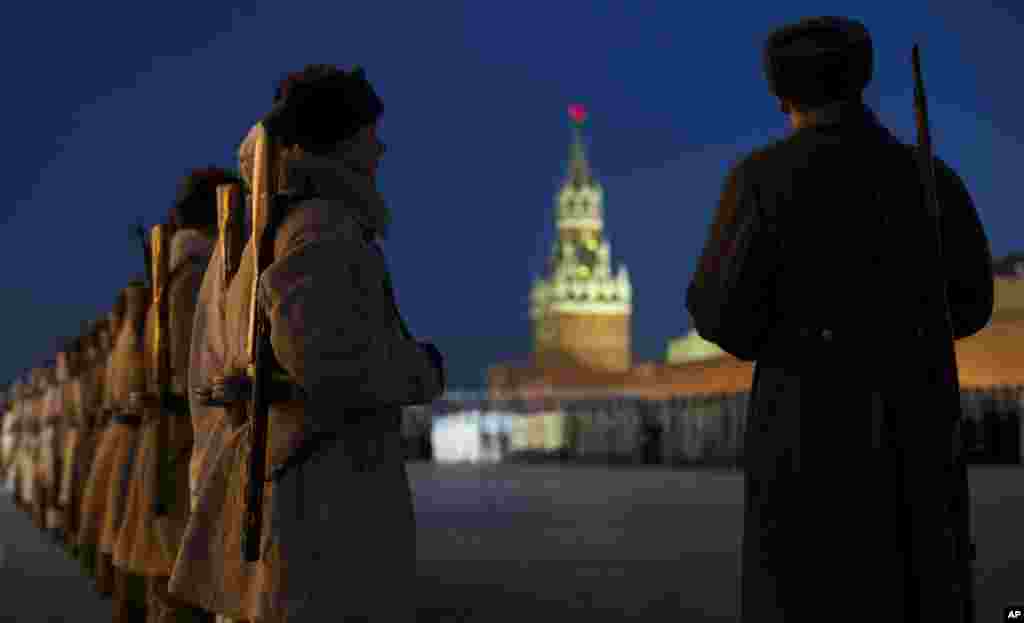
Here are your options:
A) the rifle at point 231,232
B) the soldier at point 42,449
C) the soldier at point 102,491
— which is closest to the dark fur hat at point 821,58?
the rifle at point 231,232

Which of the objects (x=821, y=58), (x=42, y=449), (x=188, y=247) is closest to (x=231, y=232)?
(x=821, y=58)

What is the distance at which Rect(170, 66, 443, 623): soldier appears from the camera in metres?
2.88

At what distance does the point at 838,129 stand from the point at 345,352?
1.09 meters

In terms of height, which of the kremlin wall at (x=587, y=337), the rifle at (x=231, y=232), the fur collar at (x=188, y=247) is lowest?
the rifle at (x=231, y=232)

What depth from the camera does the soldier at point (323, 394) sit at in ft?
9.45

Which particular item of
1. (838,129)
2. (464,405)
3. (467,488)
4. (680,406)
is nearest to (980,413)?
(680,406)

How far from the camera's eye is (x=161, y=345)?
512 cm

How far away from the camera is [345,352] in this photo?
2869 mm

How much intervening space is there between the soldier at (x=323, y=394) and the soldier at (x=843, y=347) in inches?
25.8

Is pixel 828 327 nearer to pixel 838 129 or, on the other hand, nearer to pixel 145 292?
pixel 838 129

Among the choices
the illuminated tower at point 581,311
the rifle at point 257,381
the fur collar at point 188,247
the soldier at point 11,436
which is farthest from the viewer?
the illuminated tower at point 581,311

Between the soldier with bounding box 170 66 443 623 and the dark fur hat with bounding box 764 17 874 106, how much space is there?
0.84 metres

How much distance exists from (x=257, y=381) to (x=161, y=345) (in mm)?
2203

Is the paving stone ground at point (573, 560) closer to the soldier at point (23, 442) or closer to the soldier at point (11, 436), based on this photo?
the soldier at point (23, 442)
